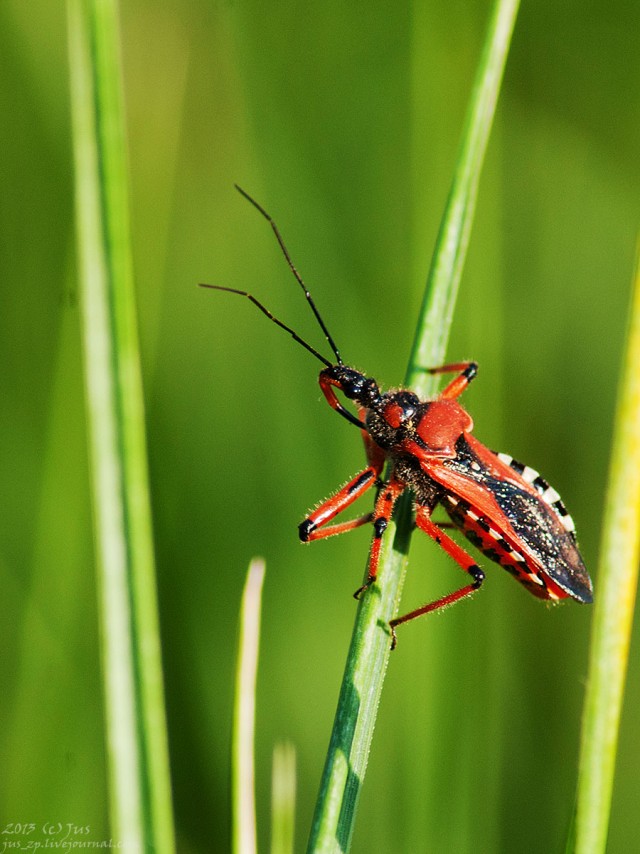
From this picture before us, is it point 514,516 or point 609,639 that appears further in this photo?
point 514,516

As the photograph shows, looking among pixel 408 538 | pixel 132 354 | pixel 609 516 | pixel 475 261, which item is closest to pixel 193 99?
pixel 475 261

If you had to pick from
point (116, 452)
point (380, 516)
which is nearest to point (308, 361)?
point (380, 516)

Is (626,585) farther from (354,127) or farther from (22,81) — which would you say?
(22,81)

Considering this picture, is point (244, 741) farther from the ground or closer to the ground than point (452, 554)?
closer to the ground

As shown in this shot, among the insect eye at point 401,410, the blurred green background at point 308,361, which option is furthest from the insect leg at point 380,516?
the blurred green background at point 308,361

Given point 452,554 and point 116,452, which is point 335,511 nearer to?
point 452,554

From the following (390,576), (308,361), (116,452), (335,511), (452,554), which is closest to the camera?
(116,452)

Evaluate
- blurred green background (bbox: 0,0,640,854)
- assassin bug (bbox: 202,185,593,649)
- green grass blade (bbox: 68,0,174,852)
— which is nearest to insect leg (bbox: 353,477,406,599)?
assassin bug (bbox: 202,185,593,649)
